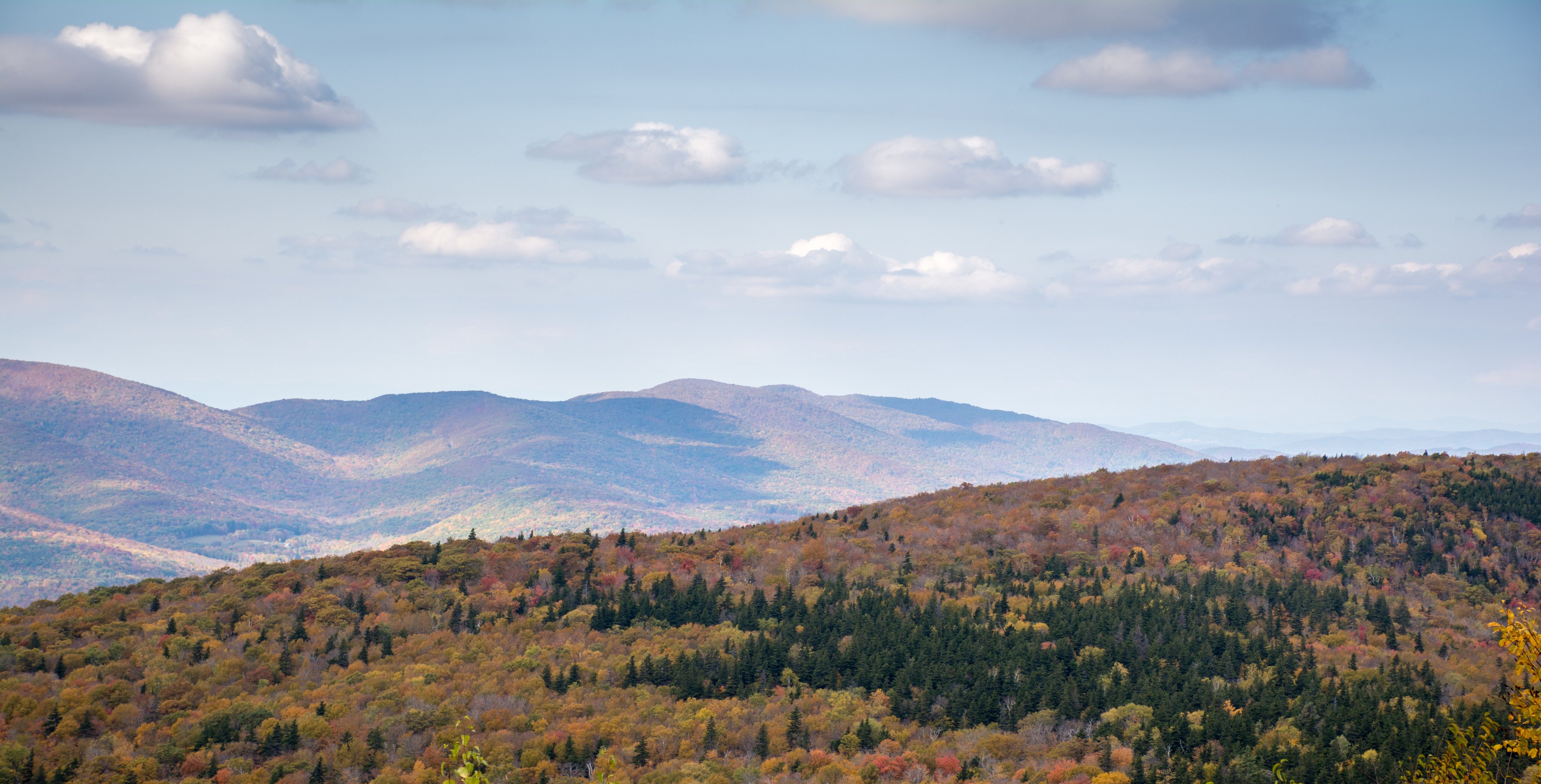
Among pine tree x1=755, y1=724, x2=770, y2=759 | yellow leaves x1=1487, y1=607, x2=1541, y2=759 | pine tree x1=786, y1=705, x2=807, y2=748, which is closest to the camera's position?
yellow leaves x1=1487, y1=607, x2=1541, y2=759

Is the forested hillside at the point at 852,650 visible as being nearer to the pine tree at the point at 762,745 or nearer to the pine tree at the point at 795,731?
the pine tree at the point at 795,731

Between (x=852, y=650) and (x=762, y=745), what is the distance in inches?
685

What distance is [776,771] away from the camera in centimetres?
7338

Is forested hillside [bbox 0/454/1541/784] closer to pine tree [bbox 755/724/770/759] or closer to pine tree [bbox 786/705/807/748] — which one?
pine tree [bbox 786/705/807/748]

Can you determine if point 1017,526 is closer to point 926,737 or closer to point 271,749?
point 926,737

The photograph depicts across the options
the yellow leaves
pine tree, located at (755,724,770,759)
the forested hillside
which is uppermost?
the yellow leaves

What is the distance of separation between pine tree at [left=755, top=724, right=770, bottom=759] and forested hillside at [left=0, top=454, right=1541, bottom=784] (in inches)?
15.7

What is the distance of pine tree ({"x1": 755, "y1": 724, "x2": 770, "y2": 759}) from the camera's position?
77.2m

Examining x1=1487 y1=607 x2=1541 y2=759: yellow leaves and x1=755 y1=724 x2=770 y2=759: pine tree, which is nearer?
x1=1487 y1=607 x2=1541 y2=759: yellow leaves

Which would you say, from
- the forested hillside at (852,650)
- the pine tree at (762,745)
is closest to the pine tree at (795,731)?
the forested hillside at (852,650)

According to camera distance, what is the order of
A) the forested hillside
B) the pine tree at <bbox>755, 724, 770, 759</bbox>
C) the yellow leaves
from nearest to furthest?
1. the yellow leaves
2. the forested hillside
3. the pine tree at <bbox>755, 724, 770, 759</bbox>

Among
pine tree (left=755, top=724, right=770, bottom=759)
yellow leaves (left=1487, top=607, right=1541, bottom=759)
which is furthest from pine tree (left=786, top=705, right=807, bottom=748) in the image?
yellow leaves (left=1487, top=607, right=1541, bottom=759)

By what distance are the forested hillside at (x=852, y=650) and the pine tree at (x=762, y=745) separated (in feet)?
1.31

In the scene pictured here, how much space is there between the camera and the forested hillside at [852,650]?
7275 cm
